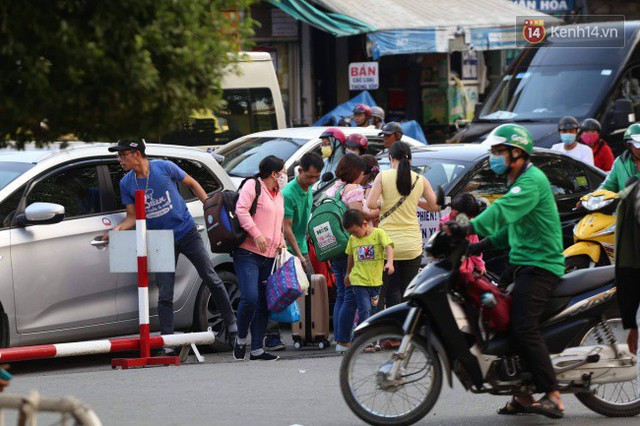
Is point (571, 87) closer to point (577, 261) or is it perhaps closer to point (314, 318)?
point (577, 261)

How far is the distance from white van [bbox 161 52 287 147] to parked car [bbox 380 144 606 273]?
5696mm

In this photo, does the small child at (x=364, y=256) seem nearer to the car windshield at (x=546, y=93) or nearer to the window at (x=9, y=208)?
the window at (x=9, y=208)

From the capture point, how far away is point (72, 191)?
10102 mm

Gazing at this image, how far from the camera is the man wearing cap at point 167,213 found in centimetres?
1012

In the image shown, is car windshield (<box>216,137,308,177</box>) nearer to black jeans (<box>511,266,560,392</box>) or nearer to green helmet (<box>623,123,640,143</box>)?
green helmet (<box>623,123,640,143</box>)

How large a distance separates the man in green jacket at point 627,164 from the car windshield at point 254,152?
4.66 metres

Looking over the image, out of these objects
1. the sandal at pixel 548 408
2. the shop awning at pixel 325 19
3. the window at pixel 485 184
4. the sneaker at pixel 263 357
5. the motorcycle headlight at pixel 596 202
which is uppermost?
the shop awning at pixel 325 19

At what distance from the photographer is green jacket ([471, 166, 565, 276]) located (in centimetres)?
721

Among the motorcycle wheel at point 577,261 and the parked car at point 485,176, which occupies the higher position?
the parked car at point 485,176

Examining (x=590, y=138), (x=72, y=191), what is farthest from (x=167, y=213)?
A: (x=590, y=138)

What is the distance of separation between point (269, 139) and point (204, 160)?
4.47 m

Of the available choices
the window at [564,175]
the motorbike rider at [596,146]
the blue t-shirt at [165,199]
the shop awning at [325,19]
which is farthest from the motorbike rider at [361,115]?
the blue t-shirt at [165,199]

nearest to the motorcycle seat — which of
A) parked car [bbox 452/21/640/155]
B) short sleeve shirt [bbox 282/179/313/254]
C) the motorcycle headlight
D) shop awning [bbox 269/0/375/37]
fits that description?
short sleeve shirt [bbox 282/179/313/254]

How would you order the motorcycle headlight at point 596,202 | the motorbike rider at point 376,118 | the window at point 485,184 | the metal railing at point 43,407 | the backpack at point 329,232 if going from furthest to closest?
the motorbike rider at point 376,118 < the window at point 485,184 < the motorcycle headlight at point 596,202 < the backpack at point 329,232 < the metal railing at point 43,407
